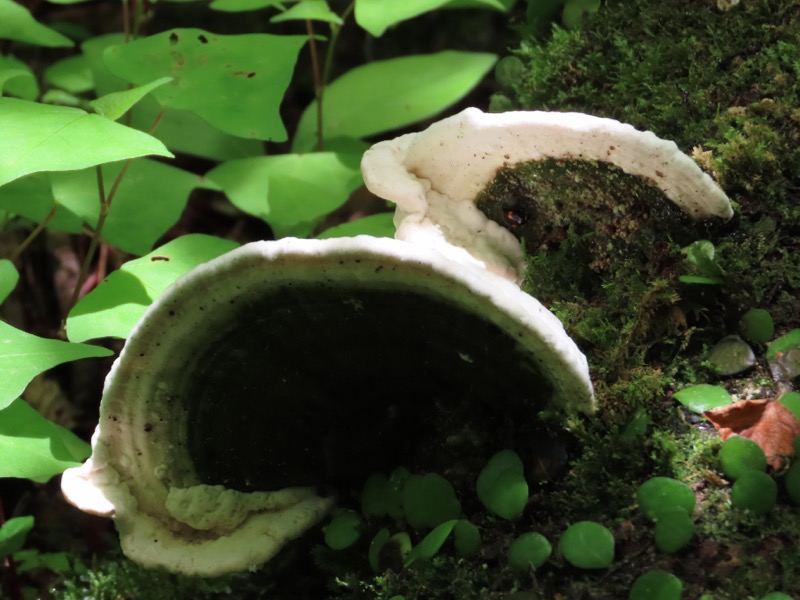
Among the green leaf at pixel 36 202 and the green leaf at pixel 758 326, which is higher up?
the green leaf at pixel 758 326

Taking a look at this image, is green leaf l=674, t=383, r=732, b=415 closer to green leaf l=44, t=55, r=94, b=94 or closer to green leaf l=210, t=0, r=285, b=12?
green leaf l=210, t=0, r=285, b=12

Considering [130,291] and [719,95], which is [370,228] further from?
[719,95]

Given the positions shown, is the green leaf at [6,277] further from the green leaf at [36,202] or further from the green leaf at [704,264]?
the green leaf at [704,264]

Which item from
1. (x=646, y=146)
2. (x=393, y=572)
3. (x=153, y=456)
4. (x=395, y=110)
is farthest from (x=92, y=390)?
(x=646, y=146)

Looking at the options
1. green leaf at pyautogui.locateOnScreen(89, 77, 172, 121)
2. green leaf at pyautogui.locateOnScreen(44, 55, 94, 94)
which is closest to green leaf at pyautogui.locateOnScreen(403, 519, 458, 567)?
green leaf at pyautogui.locateOnScreen(89, 77, 172, 121)

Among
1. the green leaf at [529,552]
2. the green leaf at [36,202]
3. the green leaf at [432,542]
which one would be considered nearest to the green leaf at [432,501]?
the green leaf at [432,542]

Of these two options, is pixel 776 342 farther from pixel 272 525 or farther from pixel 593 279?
pixel 272 525
